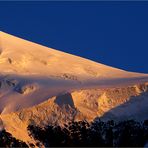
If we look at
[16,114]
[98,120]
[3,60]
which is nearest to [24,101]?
[16,114]

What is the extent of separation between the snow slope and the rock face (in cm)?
83

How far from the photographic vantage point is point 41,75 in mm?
67625

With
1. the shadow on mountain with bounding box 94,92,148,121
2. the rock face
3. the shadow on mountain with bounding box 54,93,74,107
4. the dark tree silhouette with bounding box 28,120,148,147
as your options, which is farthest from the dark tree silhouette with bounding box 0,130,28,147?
the shadow on mountain with bounding box 54,93,74,107

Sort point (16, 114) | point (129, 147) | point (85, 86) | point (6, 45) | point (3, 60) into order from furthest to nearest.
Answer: point (6, 45) → point (3, 60) → point (85, 86) → point (16, 114) → point (129, 147)

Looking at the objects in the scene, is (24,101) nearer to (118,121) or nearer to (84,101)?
(84,101)

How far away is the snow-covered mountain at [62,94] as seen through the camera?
5931 cm

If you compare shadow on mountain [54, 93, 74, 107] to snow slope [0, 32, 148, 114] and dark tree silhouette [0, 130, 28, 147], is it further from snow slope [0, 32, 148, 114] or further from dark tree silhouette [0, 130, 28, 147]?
dark tree silhouette [0, 130, 28, 147]

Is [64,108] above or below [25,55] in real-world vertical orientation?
below

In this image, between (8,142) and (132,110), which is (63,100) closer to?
(132,110)

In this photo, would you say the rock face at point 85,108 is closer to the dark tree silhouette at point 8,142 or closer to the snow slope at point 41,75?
the snow slope at point 41,75

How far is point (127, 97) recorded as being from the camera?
6266cm

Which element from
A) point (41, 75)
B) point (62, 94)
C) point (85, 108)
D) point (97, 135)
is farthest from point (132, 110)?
point (97, 135)

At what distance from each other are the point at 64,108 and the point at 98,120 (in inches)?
156

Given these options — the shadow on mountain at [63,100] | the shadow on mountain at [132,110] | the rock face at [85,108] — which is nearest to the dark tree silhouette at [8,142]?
the rock face at [85,108]
